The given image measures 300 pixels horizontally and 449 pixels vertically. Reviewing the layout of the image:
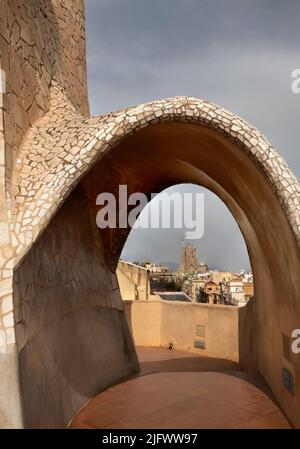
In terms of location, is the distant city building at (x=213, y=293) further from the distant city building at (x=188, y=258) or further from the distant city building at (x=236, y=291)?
the distant city building at (x=188, y=258)

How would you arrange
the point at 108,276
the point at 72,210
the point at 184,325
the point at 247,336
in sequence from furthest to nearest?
the point at 184,325
the point at 247,336
the point at 108,276
the point at 72,210

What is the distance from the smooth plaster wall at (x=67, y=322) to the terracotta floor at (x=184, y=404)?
352 millimetres

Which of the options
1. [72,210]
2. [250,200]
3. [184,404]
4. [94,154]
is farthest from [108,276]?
[94,154]

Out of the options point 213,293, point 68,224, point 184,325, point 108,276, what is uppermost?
point 68,224

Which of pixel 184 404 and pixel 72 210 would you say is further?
pixel 72 210

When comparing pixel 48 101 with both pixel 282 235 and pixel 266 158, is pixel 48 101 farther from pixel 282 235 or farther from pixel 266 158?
pixel 282 235

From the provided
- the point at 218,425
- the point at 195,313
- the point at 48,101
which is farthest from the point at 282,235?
the point at 195,313

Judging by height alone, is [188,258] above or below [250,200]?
below

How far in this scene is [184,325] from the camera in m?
11.0

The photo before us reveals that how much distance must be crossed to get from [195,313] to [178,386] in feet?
14.4

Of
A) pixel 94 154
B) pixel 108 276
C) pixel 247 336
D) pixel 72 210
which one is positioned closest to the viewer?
pixel 94 154

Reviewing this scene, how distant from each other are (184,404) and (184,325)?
17.9 feet

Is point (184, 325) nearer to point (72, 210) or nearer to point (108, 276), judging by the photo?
point (108, 276)

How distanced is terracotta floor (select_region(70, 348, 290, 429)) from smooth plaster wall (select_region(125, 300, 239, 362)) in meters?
2.56
